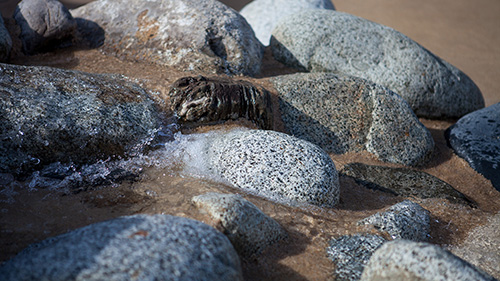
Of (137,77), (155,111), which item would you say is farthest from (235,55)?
(155,111)

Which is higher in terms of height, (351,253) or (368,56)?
(368,56)

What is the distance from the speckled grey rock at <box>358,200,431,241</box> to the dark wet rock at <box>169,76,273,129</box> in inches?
67.1

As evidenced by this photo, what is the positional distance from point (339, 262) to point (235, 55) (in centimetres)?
338

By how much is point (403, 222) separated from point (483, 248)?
0.72 meters

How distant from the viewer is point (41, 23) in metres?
5.59

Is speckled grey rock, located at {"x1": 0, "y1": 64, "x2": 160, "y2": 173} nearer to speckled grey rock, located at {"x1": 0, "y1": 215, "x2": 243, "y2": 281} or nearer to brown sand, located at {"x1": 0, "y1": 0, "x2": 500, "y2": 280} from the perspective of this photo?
brown sand, located at {"x1": 0, "y1": 0, "x2": 500, "y2": 280}

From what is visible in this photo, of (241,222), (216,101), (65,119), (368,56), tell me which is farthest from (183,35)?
(241,222)

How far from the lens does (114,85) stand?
432 centimetres

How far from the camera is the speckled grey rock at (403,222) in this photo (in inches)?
133

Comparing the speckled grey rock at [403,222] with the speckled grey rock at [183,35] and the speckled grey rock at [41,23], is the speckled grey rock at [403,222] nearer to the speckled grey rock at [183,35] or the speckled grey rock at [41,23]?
the speckled grey rock at [183,35]

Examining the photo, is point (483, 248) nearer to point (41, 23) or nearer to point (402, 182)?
point (402, 182)

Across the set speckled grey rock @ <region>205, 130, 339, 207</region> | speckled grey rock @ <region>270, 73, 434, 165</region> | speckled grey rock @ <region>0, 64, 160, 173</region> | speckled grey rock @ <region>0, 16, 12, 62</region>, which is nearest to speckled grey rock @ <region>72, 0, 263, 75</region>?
speckled grey rock @ <region>270, 73, 434, 165</region>

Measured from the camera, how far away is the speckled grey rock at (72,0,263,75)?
5398mm

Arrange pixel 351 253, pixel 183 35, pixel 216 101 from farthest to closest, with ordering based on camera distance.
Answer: pixel 183 35, pixel 216 101, pixel 351 253
